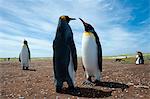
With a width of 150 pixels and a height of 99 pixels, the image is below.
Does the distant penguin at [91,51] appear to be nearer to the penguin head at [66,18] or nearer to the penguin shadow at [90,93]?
the penguin head at [66,18]

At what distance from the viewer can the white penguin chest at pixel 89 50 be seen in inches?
470

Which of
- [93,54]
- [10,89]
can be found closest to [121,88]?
[93,54]

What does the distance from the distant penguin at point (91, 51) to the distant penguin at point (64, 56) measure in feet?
4.42

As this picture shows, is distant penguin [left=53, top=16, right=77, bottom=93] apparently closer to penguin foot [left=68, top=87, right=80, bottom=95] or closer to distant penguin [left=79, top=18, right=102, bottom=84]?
penguin foot [left=68, top=87, right=80, bottom=95]

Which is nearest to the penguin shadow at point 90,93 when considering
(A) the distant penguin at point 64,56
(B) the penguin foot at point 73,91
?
(B) the penguin foot at point 73,91

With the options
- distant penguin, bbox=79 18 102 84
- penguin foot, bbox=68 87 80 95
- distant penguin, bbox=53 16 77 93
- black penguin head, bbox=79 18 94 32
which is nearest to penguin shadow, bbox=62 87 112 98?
penguin foot, bbox=68 87 80 95

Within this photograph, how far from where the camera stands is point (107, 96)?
988 cm

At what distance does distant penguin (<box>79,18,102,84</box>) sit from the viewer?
471 inches

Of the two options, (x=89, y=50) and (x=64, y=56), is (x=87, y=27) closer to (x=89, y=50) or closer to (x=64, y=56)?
(x=89, y=50)

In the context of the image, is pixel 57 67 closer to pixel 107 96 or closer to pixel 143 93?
pixel 107 96

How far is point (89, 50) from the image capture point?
11969mm

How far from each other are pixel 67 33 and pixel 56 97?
2.17m

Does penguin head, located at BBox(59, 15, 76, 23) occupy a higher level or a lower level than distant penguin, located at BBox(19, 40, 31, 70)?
higher

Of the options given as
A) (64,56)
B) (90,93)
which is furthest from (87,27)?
(90,93)
